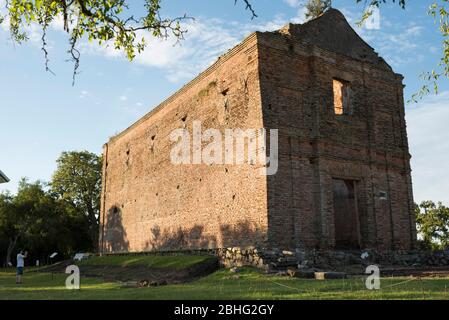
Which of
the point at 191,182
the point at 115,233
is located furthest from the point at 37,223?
the point at 191,182

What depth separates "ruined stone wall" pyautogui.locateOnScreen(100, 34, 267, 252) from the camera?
15969 millimetres

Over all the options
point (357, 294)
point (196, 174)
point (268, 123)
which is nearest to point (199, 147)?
point (196, 174)

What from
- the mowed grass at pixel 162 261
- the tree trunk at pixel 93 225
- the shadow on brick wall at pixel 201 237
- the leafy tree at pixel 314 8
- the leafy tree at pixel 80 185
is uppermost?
the leafy tree at pixel 314 8

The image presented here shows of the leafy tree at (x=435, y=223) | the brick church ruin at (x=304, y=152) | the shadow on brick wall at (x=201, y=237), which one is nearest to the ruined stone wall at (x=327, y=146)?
the brick church ruin at (x=304, y=152)

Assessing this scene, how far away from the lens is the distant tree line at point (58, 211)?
136ft

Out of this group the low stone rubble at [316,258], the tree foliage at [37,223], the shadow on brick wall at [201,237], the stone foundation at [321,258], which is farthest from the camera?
the tree foliage at [37,223]

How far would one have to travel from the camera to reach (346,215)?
17.8 m

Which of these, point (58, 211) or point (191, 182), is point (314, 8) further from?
point (58, 211)

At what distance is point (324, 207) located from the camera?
51.5 ft

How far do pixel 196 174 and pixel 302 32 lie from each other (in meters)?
7.25

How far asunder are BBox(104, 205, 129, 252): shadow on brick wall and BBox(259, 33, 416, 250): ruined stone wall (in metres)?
13.5

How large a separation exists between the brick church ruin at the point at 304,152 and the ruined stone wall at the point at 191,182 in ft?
0.23

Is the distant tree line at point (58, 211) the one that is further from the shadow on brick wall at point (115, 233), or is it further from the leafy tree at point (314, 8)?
the leafy tree at point (314, 8)

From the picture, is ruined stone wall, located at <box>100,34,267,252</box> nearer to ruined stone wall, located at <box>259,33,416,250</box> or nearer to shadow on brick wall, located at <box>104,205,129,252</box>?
shadow on brick wall, located at <box>104,205,129,252</box>
